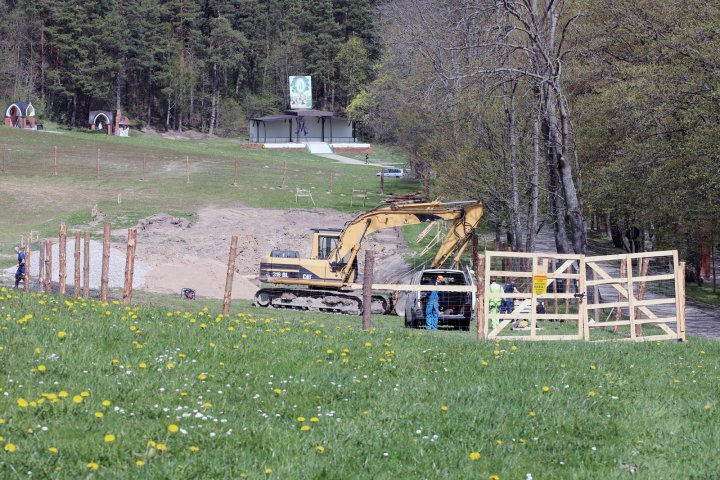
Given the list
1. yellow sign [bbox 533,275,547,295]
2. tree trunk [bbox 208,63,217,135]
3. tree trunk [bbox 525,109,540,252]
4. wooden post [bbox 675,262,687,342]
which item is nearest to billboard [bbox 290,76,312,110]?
tree trunk [bbox 208,63,217,135]

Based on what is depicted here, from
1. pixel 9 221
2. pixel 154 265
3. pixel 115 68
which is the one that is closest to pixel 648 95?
pixel 154 265

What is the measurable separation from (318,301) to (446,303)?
653cm

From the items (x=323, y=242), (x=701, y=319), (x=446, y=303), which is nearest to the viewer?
(x=446, y=303)

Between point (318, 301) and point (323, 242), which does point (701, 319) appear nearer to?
point (318, 301)

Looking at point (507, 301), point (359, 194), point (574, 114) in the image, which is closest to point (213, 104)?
point (359, 194)

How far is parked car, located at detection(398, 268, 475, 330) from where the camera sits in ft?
69.3

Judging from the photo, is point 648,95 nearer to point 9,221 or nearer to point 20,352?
point 20,352

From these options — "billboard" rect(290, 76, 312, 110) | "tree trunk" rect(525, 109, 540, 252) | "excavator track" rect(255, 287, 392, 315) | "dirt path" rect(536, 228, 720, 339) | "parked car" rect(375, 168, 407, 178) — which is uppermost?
"billboard" rect(290, 76, 312, 110)

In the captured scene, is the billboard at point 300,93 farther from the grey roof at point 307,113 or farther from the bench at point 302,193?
the bench at point 302,193

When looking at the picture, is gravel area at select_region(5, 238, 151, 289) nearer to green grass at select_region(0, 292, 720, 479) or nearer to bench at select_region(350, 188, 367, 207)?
green grass at select_region(0, 292, 720, 479)

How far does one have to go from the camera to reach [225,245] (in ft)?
126

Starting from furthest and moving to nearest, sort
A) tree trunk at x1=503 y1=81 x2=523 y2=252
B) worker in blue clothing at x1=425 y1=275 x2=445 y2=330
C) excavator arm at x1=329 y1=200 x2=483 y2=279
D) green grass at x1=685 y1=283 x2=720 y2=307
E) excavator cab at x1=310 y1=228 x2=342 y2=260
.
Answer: green grass at x1=685 y1=283 x2=720 y2=307 → tree trunk at x1=503 y1=81 x2=523 y2=252 → excavator cab at x1=310 y1=228 x2=342 y2=260 → excavator arm at x1=329 y1=200 x2=483 y2=279 → worker in blue clothing at x1=425 y1=275 x2=445 y2=330

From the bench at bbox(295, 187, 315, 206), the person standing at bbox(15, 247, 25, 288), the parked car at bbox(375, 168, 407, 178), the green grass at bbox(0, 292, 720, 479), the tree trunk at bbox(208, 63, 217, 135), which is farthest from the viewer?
the tree trunk at bbox(208, 63, 217, 135)

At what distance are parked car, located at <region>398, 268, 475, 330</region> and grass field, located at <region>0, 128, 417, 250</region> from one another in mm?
22962
